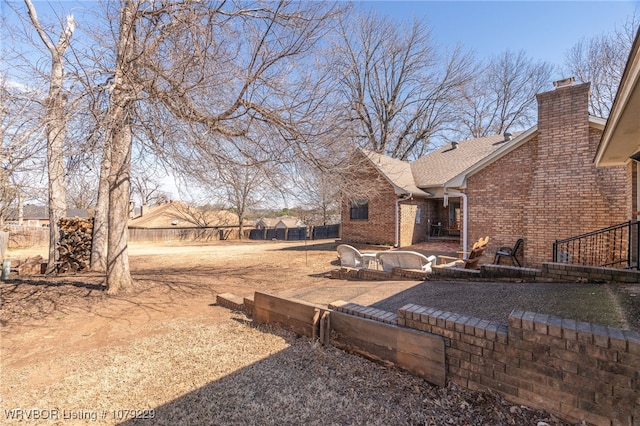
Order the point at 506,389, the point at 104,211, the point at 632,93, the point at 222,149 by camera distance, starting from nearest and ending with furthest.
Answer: the point at 506,389
the point at 632,93
the point at 222,149
the point at 104,211

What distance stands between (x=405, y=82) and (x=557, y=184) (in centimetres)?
2071

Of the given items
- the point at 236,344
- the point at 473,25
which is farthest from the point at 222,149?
the point at 473,25

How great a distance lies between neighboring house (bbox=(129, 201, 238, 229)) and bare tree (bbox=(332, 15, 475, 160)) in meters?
19.9

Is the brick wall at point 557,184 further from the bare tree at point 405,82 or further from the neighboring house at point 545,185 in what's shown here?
the bare tree at point 405,82

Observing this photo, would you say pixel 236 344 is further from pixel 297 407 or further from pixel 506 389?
pixel 506 389

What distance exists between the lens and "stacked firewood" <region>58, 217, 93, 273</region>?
902cm

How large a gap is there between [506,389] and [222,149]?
19.1 feet

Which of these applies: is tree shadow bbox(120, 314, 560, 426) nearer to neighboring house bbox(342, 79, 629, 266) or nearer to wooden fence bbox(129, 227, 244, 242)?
neighboring house bbox(342, 79, 629, 266)

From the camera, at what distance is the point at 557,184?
833cm

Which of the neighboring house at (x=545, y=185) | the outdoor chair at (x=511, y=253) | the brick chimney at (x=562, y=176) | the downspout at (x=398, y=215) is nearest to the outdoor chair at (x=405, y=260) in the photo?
the neighboring house at (x=545, y=185)

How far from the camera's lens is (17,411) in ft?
8.66

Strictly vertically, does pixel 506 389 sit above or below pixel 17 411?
above

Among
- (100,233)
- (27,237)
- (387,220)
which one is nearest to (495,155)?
(387,220)

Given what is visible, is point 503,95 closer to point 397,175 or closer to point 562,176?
point 397,175
